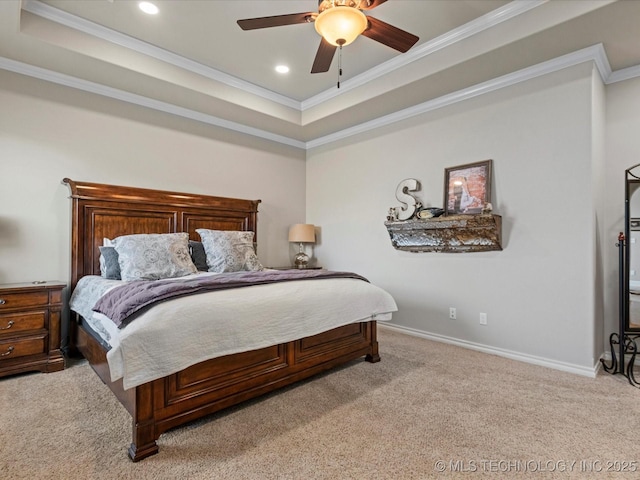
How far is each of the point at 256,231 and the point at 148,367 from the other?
10.6ft

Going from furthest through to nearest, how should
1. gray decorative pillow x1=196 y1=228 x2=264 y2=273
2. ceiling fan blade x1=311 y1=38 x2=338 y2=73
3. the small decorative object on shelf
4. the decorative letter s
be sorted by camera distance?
the decorative letter s → gray decorative pillow x1=196 y1=228 x2=264 y2=273 → the small decorative object on shelf → ceiling fan blade x1=311 y1=38 x2=338 y2=73

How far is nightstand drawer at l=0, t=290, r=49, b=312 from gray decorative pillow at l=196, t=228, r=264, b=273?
1.44 metres

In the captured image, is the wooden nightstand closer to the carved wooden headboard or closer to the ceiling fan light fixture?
the carved wooden headboard

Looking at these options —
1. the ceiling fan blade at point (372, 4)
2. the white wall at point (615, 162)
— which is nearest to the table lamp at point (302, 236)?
the ceiling fan blade at point (372, 4)

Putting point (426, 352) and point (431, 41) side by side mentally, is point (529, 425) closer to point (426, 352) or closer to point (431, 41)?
point (426, 352)

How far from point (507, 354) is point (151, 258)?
3.50 metres

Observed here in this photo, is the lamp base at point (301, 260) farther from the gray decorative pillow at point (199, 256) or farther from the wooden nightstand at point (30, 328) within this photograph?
the wooden nightstand at point (30, 328)

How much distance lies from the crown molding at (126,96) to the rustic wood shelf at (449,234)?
2385 mm

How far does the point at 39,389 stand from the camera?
2.52 meters

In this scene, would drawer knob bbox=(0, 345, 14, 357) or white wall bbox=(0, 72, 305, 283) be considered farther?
white wall bbox=(0, 72, 305, 283)

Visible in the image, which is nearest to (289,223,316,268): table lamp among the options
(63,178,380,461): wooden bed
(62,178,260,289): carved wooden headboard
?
(63,178,380,461): wooden bed

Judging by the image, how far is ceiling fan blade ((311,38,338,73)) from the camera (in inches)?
97.2

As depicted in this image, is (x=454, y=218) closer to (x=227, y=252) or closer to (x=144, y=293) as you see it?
(x=227, y=252)

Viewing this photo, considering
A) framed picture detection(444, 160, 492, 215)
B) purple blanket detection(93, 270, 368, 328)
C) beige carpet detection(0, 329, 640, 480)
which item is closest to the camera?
beige carpet detection(0, 329, 640, 480)
